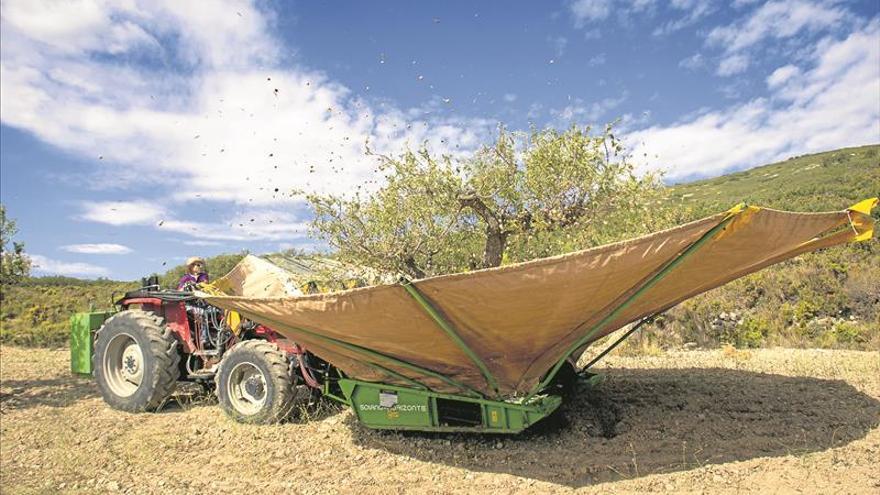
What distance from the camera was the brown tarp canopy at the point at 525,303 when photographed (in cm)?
293

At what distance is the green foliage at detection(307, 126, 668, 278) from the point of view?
8.20 m

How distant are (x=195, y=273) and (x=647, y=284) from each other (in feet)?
17.3

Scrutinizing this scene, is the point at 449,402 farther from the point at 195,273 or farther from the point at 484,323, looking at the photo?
the point at 195,273

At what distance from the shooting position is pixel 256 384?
5090 mm

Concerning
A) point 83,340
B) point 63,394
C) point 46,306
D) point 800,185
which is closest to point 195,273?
point 83,340

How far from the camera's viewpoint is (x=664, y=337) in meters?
10.3

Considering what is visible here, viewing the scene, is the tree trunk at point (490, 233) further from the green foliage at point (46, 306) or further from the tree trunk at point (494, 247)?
the green foliage at point (46, 306)

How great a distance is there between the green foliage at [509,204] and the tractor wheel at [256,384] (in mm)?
3618

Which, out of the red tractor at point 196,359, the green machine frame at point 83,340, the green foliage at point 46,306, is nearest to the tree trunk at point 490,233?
the red tractor at point 196,359

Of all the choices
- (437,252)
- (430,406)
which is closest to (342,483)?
(430,406)

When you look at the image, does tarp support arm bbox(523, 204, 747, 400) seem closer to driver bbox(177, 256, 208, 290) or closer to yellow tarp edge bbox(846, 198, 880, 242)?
yellow tarp edge bbox(846, 198, 880, 242)

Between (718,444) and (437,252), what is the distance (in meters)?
5.25

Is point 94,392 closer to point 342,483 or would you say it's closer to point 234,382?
point 234,382

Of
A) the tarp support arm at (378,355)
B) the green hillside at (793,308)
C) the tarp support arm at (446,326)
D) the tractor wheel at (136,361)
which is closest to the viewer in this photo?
the tarp support arm at (446,326)
